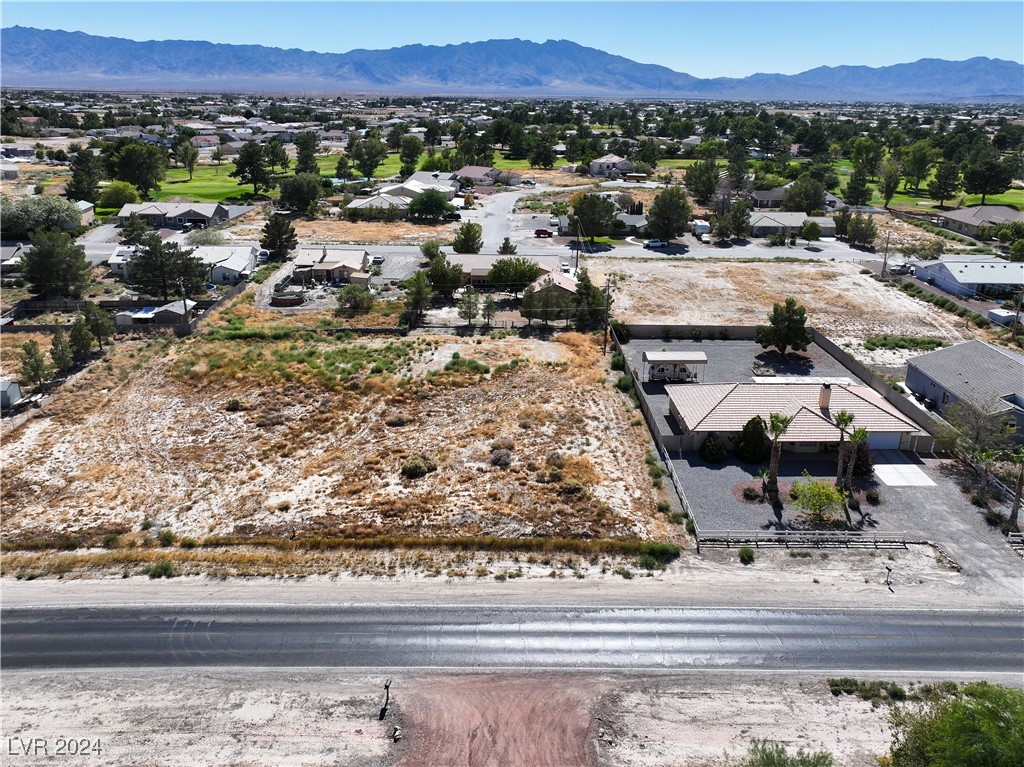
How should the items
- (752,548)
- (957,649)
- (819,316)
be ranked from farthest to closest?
1. (819,316)
2. (752,548)
3. (957,649)

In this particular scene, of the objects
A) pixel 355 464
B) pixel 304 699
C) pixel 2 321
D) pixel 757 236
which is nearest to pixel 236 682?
pixel 304 699

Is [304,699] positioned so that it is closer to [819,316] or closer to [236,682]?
[236,682]

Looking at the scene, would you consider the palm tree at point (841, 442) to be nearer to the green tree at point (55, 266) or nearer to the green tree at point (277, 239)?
the green tree at point (277, 239)

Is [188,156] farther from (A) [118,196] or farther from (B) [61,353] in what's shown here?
(B) [61,353]

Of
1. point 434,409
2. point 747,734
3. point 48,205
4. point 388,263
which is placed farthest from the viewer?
point 48,205

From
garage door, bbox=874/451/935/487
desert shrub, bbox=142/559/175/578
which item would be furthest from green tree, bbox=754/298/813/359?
desert shrub, bbox=142/559/175/578

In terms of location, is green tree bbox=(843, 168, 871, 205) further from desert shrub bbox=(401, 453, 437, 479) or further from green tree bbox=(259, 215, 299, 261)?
desert shrub bbox=(401, 453, 437, 479)

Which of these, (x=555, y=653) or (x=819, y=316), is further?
(x=819, y=316)
